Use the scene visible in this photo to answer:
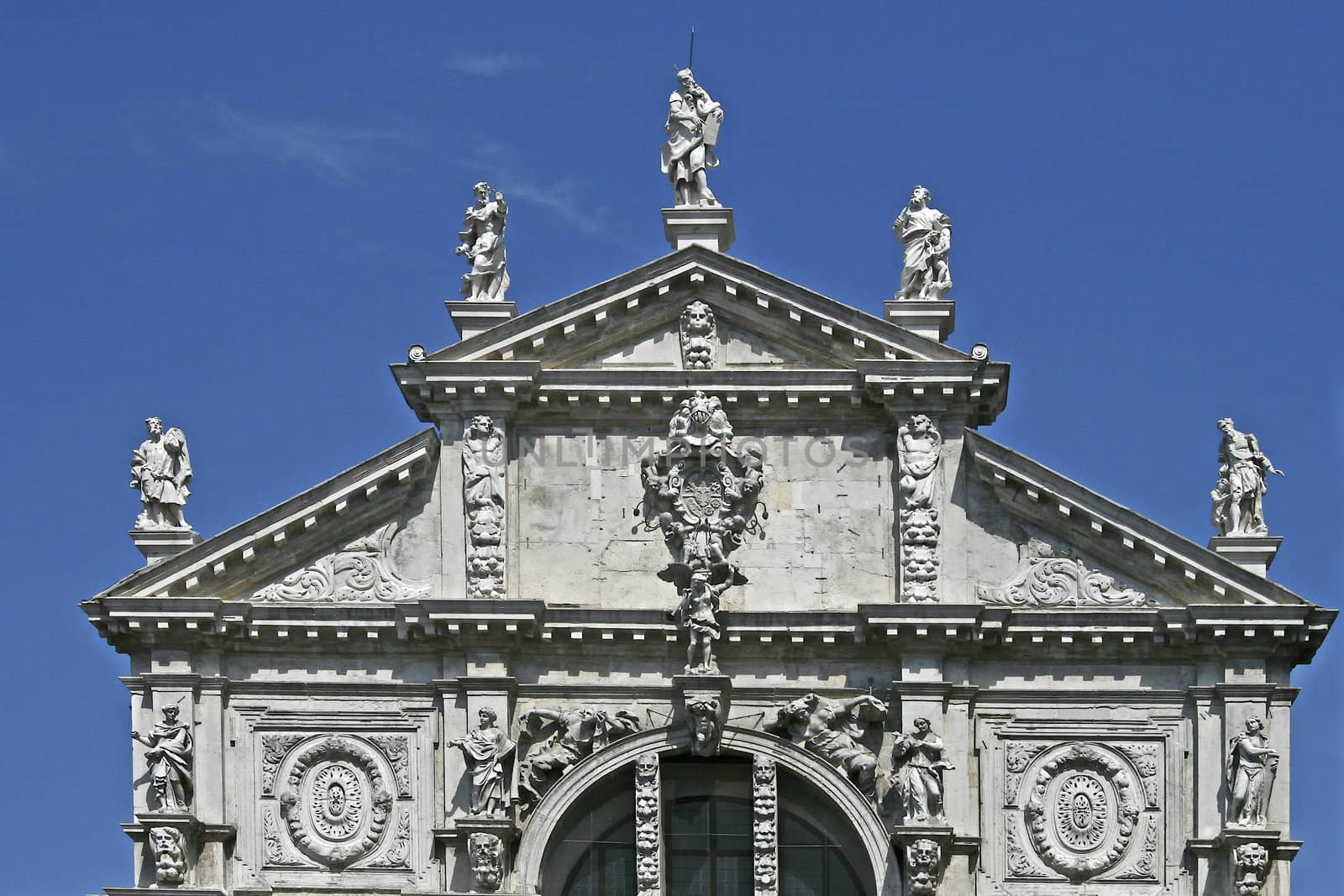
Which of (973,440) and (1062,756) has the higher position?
(973,440)

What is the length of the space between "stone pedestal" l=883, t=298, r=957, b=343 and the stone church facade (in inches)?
2.2

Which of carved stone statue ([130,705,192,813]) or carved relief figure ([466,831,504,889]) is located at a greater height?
carved stone statue ([130,705,192,813])

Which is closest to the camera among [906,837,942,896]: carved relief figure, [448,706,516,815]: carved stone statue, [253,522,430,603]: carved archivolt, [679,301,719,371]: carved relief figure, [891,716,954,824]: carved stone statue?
[906,837,942,896]: carved relief figure

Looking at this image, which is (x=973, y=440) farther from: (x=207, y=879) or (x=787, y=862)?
(x=207, y=879)

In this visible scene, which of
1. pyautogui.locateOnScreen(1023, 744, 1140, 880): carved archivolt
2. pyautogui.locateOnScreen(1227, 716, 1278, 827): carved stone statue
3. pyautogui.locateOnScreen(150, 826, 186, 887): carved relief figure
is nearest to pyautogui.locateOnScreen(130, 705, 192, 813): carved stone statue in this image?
pyautogui.locateOnScreen(150, 826, 186, 887): carved relief figure

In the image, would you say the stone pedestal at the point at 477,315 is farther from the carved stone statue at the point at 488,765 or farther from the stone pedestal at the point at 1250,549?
the stone pedestal at the point at 1250,549

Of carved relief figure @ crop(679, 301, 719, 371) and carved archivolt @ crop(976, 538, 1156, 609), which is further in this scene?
carved relief figure @ crop(679, 301, 719, 371)

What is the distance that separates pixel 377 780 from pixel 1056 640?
7.92 m

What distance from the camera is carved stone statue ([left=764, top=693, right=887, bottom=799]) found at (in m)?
47.9

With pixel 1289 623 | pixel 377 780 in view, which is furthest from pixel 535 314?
pixel 1289 623

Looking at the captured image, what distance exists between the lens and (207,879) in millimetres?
47844

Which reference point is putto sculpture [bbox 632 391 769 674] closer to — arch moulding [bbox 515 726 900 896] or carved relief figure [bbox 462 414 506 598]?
arch moulding [bbox 515 726 900 896]

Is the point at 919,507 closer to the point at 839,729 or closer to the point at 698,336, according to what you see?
the point at 839,729

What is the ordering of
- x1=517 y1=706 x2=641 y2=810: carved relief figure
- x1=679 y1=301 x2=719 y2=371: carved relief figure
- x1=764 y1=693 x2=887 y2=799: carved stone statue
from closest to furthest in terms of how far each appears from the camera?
x1=764 y1=693 x2=887 y2=799: carved stone statue, x1=517 y1=706 x2=641 y2=810: carved relief figure, x1=679 y1=301 x2=719 y2=371: carved relief figure
